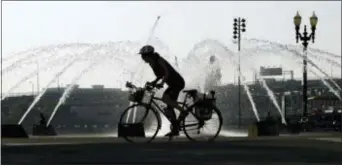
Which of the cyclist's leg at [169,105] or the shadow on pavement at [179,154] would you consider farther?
the cyclist's leg at [169,105]

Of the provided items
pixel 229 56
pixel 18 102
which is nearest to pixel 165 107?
pixel 229 56

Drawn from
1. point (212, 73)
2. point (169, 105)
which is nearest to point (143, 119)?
point (169, 105)

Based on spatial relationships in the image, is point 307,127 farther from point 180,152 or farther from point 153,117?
point 180,152

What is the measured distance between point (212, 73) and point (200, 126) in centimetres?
1663

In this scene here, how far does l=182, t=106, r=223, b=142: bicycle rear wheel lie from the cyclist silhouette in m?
0.27

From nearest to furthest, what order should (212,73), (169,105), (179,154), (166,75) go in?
(179,154) < (166,75) < (169,105) < (212,73)

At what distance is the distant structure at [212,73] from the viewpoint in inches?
1142

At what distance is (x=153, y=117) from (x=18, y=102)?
90.3m

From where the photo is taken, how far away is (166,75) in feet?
42.2

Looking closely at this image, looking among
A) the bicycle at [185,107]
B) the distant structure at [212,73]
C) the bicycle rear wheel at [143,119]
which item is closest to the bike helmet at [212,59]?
the distant structure at [212,73]

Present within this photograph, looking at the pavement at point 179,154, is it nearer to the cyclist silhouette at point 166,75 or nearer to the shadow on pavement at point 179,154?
the shadow on pavement at point 179,154

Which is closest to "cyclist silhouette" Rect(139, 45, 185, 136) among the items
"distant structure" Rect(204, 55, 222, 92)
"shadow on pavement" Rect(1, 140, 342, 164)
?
"shadow on pavement" Rect(1, 140, 342, 164)

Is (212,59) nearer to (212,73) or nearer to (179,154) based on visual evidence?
(212,73)

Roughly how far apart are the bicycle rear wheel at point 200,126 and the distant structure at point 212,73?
45.7 ft
